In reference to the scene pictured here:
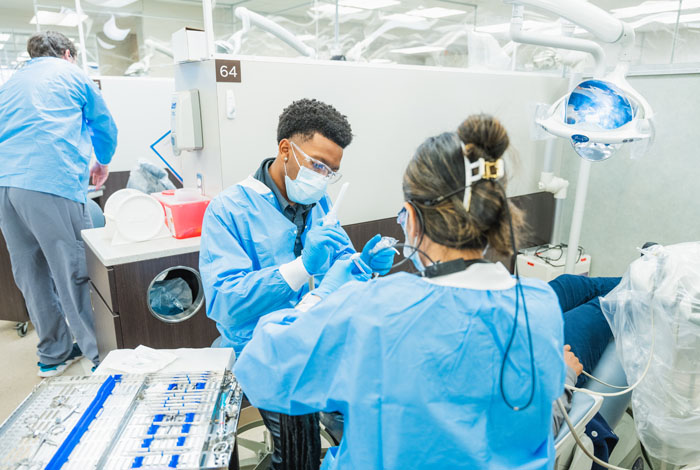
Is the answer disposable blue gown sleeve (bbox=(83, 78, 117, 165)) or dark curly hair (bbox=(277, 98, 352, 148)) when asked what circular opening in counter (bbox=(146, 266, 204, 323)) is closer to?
dark curly hair (bbox=(277, 98, 352, 148))

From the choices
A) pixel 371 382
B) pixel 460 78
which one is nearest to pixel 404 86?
pixel 460 78

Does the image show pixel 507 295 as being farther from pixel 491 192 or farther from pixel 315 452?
pixel 315 452

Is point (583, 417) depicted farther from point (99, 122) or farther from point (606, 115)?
point (99, 122)

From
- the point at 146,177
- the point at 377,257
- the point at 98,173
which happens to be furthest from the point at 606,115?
the point at 98,173

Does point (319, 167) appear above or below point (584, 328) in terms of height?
above

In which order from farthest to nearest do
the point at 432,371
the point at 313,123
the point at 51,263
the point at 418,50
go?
the point at 418,50 < the point at 51,263 < the point at 313,123 < the point at 432,371

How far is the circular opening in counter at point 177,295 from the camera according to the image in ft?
6.02

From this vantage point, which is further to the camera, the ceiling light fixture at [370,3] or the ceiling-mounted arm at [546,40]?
the ceiling light fixture at [370,3]

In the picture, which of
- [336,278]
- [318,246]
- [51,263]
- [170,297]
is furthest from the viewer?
[51,263]

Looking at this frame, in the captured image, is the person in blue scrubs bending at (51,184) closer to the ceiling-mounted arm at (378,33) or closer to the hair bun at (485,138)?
the ceiling-mounted arm at (378,33)

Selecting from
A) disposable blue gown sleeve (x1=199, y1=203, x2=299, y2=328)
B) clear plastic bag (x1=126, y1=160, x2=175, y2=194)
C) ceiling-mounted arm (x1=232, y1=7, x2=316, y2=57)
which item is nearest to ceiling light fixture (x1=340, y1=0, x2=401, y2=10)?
ceiling-mounted arm (x1=232, y1=7, x2=316, y2=57)

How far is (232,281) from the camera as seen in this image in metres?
1.25

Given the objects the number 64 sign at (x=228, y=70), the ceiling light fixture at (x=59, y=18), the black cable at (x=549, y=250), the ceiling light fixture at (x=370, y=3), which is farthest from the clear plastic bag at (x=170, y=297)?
the ceiling light fixture at (x=59, y=18)

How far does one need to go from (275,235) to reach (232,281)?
221mm
